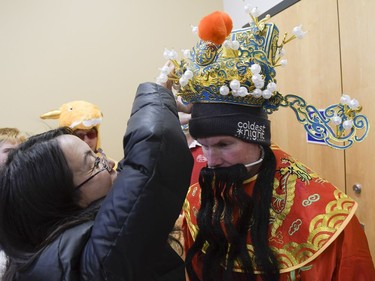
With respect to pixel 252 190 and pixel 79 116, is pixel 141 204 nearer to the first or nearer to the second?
pixel 252 190

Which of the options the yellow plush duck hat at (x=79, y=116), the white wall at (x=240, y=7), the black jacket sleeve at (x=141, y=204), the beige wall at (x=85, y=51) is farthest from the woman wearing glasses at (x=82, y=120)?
the white wall at (x=240, y=7)

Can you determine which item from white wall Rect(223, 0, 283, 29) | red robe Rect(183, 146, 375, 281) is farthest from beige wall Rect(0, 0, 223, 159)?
red robe Rect(183, 146, 375, 281)

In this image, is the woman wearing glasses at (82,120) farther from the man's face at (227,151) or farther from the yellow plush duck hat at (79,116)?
the man's face at (227,151)

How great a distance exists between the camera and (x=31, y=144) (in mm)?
846

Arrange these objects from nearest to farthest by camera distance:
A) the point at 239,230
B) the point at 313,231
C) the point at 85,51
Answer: the point at 313,231 < the point at 239,230 < the point at 85,51

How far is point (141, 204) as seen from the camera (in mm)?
670

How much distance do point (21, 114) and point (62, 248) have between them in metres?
1.79

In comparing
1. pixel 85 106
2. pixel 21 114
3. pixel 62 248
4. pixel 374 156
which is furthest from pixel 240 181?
pixel 21 114

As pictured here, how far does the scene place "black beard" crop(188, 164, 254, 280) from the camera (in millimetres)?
937

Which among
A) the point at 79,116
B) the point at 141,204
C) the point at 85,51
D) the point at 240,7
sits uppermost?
the point at 240,7

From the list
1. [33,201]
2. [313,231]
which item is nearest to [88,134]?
[33,201]

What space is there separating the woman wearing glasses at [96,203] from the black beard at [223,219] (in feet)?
0.71

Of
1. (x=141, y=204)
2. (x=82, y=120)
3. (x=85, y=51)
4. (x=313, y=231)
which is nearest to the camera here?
(x=141, y=204)

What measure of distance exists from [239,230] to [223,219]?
62mm
